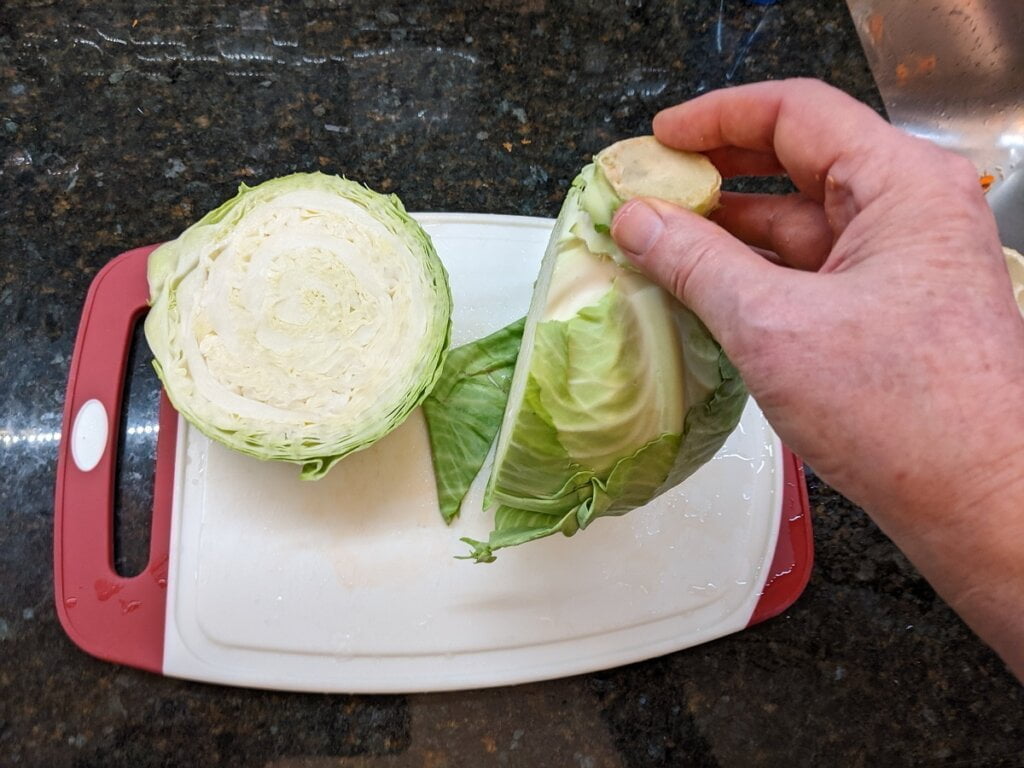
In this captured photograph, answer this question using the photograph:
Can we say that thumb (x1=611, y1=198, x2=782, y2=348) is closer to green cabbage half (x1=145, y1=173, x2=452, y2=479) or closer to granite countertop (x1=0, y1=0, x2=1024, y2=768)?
green cabbage half (x1=145, y1=173, x2=452, y2=479)

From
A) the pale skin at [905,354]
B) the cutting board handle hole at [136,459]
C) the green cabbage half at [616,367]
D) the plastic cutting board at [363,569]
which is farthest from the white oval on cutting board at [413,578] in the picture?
the pale skin at [905,354]

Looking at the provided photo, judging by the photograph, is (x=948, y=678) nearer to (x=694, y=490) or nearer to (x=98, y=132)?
(x=694, y=490)

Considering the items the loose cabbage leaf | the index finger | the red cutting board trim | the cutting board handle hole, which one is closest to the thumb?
the index finger

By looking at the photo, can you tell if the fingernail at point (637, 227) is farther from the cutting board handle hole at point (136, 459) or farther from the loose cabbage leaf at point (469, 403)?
the cutting board handle hole at point (136, 459)

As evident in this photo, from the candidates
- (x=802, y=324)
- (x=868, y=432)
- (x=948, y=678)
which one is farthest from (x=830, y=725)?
(x=802, y=324)

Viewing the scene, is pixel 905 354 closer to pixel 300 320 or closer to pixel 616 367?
pixel 616 367

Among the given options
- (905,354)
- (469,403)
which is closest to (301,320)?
(469,403)
